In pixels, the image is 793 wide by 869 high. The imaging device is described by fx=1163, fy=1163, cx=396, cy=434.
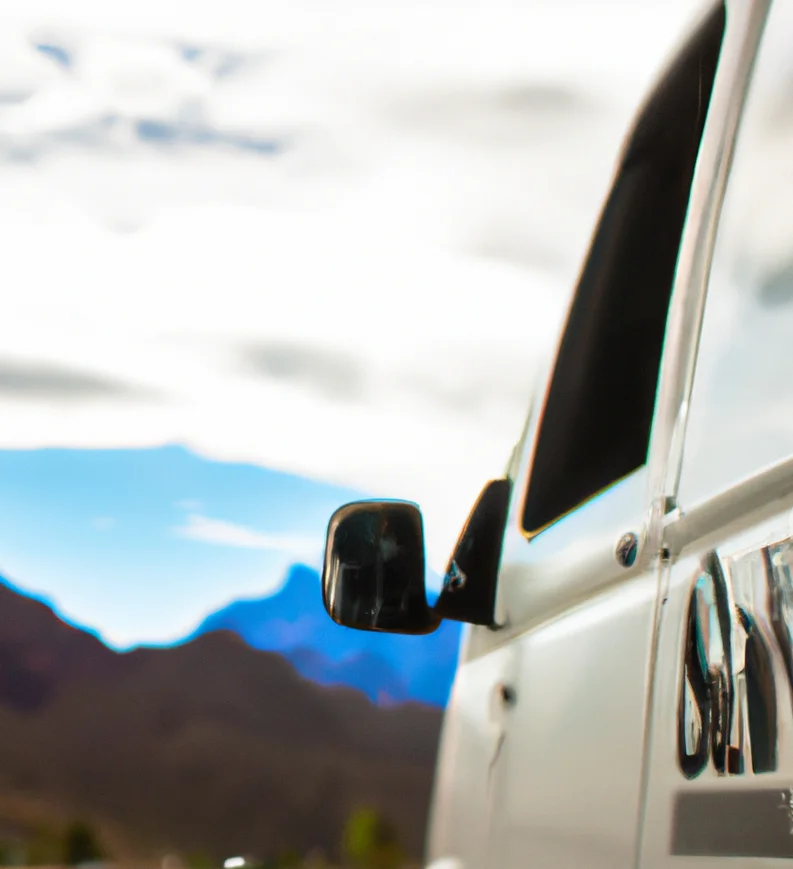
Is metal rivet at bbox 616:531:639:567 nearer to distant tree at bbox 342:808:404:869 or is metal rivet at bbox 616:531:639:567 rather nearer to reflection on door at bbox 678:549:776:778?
reflection on door at bbox 678:549:776:778

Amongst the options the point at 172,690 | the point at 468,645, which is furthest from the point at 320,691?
the point at 468,645

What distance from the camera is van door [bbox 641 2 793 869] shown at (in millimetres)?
831

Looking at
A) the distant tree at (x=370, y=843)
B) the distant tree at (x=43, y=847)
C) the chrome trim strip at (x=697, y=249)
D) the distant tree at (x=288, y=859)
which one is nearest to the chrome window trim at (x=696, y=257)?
the chrome trim strip at (x=697, y=249)

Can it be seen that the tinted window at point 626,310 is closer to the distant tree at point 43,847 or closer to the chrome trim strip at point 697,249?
the chrome trim strip at point 697,249

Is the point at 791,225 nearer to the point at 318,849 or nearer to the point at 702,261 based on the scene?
the point at 702,261

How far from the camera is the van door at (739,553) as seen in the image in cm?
83

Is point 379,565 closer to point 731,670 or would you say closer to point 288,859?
point 731,670

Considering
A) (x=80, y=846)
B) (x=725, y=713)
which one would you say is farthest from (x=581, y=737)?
(x=80, y=846)

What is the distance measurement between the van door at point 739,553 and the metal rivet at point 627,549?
84mm

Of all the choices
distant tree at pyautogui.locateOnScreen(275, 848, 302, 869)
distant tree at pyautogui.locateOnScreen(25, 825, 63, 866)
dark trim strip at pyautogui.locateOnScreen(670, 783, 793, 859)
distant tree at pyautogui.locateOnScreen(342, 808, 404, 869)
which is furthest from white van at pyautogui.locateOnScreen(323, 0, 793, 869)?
distant tree at pyautogui.locateOnScreen(275, 848, 302, 869)

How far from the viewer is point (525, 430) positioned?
184 centimetres

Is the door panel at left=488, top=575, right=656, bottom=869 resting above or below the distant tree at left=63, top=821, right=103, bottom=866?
above

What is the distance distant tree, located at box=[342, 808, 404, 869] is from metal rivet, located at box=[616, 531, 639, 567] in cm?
1336

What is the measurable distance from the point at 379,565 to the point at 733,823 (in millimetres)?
795
